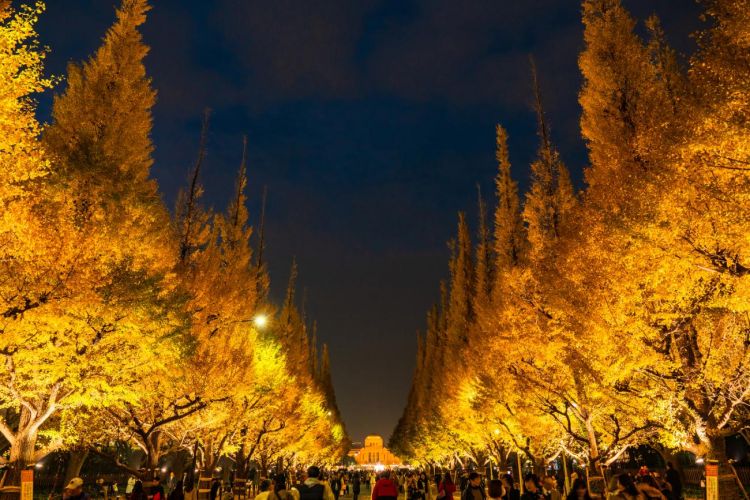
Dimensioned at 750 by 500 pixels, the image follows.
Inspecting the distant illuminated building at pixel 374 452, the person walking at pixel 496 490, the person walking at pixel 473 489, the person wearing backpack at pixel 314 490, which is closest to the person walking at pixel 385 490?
the person walking at pixel 473 489

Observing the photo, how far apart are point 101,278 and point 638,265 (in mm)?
11882

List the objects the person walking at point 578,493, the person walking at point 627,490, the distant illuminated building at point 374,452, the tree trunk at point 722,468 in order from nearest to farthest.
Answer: the person walking at point 627,490
the person walking at point 578,493
the tree trunk at point 722,468
the distant illuminated building at point 374,452

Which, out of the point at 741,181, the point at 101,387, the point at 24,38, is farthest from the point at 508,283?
the point at 24,38

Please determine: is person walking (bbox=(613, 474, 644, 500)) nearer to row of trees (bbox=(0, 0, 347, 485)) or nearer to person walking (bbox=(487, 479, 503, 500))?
person walking (bbox=(487, 479, 503, 500))

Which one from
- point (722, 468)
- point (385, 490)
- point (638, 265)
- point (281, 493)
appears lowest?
point (385, 490)

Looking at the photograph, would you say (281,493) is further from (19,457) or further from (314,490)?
(19,457)

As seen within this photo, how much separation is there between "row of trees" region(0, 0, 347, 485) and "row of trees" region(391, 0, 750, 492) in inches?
430

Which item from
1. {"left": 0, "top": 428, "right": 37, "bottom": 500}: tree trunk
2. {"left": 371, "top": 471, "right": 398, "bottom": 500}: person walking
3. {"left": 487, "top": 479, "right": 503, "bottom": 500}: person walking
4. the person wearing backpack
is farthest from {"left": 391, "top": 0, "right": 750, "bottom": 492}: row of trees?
{"left": 0, "top": 428, "right": 37, "bottom": 500}: tree trunk

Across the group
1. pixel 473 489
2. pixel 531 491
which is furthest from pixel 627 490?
pixel 473 489

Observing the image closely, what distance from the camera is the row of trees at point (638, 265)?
9.41m

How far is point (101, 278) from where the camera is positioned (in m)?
13.1

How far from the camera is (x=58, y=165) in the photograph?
13.3m

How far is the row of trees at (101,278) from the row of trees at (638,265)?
1093 cm

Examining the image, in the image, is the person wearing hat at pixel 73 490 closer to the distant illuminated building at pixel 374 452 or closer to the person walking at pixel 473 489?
the person walking at pixel 473 489
